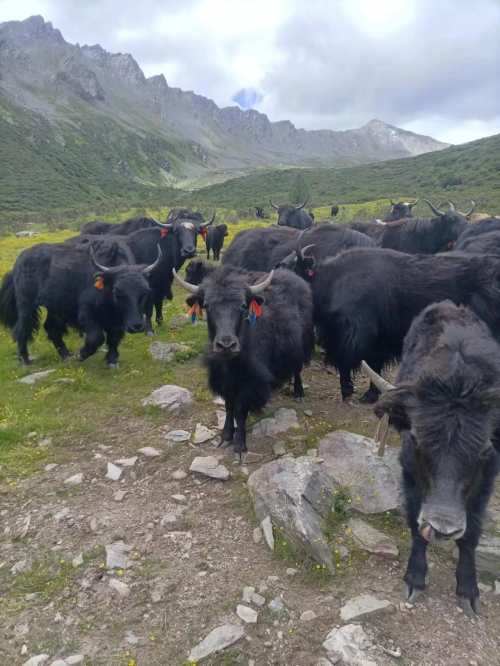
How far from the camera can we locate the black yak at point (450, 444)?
250cm

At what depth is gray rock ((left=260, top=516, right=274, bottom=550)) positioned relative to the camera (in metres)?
3.50

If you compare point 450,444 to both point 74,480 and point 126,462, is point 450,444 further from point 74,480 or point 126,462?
point 74,480

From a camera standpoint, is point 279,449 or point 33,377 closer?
point 279,449

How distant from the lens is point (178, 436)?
16.6 ft

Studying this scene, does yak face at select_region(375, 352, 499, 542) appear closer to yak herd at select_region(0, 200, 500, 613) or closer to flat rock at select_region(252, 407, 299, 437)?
yak herd at select_region(0, 200, 500, 613)

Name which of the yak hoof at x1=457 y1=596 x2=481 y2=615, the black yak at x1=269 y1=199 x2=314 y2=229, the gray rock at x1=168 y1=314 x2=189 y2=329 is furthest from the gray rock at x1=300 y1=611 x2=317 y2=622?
the black yak at x1=269 y1=199 x2=314 y2=229

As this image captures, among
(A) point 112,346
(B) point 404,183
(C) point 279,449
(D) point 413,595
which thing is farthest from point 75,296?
(B) point 404,183

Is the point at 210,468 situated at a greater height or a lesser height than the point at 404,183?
lesser

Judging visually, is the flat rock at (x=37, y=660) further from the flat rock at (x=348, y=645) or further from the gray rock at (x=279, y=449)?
the gray rock at (x=279, y=449)

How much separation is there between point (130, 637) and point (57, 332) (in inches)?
229

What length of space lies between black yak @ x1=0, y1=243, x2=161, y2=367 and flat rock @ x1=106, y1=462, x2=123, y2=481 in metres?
2.60

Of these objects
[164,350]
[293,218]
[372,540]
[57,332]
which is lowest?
[372,540]

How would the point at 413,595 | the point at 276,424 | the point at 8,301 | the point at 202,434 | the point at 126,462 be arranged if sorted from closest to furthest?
the point at 413,595, the point at 126,462, the point at 202,434, the point at 276,424, the point at 8,301

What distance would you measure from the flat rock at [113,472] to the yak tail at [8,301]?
4552 millimetres
